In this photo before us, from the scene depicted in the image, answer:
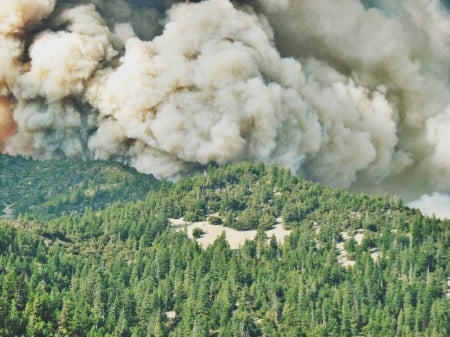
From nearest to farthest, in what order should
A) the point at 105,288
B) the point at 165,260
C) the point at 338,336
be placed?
the point at 338,336 < the point at 105,288 < the point at 165,260

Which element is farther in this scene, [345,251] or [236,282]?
[345,251]

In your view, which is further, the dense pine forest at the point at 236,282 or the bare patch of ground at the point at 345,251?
the bare patch of ground at the point at 345,251

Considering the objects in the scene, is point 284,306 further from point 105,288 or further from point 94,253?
point 94,253

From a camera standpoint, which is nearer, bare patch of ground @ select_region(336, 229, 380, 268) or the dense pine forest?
the dense pine forest

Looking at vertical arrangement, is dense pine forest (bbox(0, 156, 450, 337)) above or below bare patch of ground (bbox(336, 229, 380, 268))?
below

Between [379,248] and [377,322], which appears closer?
[377,322]

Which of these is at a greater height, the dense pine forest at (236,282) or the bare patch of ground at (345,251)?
the bare patch of ground at (345,251)

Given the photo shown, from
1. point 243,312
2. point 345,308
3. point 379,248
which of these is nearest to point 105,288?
point 243,312

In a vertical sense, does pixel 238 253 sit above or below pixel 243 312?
above

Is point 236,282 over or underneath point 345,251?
underneath

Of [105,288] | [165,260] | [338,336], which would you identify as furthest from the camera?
[165,260]
